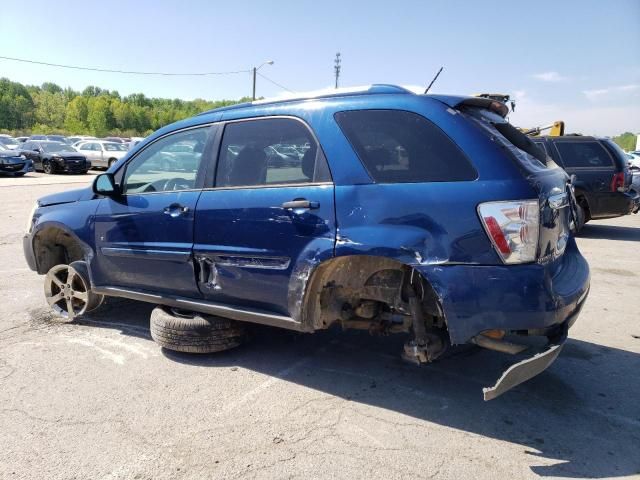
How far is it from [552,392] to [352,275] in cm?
161

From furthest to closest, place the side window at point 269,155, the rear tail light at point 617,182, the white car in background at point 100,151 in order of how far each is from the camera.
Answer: the white car in background at point 100,151
the rear tail light at point 617,182
the side window at point 269,155

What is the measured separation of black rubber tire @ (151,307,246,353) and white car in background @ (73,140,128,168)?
83.2 ft

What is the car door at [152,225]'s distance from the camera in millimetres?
3770

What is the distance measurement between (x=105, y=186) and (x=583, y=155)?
892 centimetres

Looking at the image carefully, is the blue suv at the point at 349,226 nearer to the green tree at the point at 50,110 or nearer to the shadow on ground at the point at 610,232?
the shadow on ground at the point at 610,232

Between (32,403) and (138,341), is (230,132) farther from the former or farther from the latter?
(32,403)

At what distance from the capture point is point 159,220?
3869mm

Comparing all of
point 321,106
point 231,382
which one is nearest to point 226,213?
point 321,106

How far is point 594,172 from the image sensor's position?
30.9 ft

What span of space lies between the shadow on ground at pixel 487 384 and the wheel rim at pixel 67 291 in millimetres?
622

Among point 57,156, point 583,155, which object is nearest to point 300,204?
point 583,155

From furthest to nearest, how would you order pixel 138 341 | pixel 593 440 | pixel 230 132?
pixel 138 341, pixel 230 132, pixel 593 440

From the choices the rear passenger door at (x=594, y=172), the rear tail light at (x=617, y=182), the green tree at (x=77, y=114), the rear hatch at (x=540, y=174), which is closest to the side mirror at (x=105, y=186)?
the rear hatch at (x=540, y=174)

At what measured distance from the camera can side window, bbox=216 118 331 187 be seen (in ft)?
10.7
